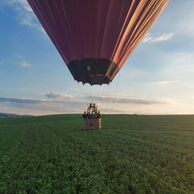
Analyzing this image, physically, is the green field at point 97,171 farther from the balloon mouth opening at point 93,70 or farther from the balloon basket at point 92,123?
the balloon basket at point 92,123

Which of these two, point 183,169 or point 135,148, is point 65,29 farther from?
point 183,169

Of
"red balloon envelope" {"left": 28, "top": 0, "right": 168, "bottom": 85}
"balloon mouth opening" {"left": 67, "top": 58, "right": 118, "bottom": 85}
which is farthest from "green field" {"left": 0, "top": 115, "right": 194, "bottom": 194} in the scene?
"red balloon envelope" {"left": 28, "top": 0, "right": 168, "bottom": 85}

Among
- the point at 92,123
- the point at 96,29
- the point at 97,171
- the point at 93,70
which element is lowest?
the point at 97,171

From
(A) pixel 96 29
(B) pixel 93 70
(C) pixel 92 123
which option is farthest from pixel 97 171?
(C) pixel 92 123

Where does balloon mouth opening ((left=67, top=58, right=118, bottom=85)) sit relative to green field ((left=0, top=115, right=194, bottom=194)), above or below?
above

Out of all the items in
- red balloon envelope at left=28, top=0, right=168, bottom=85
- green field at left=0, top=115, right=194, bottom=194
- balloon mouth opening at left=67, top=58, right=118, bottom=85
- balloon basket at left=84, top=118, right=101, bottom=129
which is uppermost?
red balloon envelope at left=28, top=0, right=168, bottom=85

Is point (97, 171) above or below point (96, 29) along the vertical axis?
below

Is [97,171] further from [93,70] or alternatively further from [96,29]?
[93,70]

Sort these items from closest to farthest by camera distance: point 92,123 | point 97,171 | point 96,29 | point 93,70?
point 97,171 → point 96,29 → point 93,70 → point 92,123

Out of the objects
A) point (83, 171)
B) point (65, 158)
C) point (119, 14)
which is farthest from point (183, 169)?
point (119, 14)

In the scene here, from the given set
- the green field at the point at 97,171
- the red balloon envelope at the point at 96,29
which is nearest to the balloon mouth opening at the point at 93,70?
the red balloon envelope at the point at 96,29

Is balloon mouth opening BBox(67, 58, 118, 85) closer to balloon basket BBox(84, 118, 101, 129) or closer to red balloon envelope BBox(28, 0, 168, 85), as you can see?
red balloon envelope BBox(28, 0, 168, 85)
